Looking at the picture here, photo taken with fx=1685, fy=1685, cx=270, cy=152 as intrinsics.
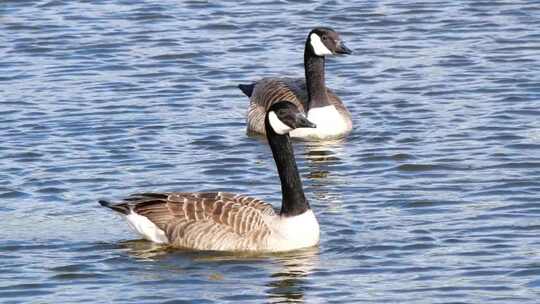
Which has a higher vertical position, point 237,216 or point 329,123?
point 237,216

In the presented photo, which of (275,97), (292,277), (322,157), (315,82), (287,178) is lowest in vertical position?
(322,157)

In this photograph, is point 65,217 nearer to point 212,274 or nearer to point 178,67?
point 212,274

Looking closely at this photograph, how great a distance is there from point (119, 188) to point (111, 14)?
362 inches

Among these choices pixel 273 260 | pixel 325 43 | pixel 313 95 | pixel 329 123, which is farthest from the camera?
pixel 325 43

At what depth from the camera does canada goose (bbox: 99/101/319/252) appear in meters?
14.4

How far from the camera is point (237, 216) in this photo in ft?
47.6

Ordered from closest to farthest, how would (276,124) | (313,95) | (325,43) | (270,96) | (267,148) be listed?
(276,124) < (267,148) < (270,96) < (313,95) < (325,43)

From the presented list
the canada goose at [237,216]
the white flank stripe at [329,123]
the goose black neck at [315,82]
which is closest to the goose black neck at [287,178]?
the canada goose at [237,216]

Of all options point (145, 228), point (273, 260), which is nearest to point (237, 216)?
point (273, 260)

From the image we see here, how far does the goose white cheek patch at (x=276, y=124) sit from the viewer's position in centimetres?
1473

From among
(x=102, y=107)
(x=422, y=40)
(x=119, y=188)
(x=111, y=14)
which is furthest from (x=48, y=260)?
(x=111, y=14)

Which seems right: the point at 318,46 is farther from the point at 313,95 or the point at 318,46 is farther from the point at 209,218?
the point at 209,218

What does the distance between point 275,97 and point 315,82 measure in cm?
50

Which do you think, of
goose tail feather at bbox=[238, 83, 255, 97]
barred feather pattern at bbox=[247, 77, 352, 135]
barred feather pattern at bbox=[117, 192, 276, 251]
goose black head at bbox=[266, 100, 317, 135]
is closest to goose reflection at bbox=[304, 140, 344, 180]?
barred feather pattern at bbox=[247, 77, 352, 135]
